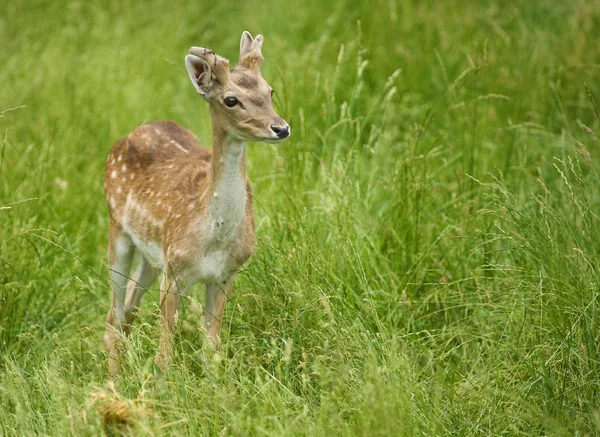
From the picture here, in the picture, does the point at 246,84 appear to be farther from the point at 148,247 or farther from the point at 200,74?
the point at 148,247

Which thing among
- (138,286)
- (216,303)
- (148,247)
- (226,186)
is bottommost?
(138,286)

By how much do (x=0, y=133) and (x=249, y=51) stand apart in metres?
2.73

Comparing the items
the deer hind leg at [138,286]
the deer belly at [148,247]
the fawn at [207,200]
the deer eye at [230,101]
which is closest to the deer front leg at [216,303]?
the fawn at [207,200]

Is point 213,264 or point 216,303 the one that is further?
point 216,303

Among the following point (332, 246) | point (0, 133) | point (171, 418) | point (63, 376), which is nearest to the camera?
point (171, 418)

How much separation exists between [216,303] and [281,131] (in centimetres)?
100

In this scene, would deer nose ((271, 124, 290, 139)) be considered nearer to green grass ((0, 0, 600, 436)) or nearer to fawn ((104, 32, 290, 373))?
fawn ((104, 32, 290, 373))

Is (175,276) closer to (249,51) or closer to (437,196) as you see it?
(249,51)

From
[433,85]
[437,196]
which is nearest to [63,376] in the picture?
[437,196]

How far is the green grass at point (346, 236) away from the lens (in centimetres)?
396

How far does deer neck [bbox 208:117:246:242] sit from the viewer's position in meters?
4.52

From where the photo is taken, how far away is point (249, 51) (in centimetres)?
487

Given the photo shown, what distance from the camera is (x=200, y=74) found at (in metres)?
4.61

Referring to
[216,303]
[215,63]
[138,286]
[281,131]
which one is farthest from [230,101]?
[138,286]
